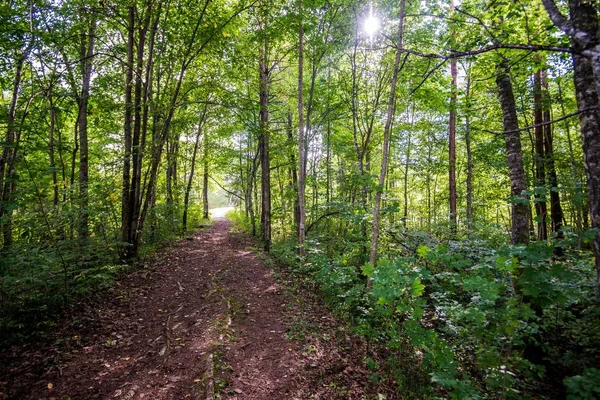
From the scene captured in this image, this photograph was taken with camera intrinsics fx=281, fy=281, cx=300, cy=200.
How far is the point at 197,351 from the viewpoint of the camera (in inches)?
174

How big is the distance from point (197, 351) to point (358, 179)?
465 centimetres

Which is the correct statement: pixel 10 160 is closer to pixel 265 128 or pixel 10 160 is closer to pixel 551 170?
pixel 265 128

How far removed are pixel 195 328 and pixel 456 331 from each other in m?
4.49

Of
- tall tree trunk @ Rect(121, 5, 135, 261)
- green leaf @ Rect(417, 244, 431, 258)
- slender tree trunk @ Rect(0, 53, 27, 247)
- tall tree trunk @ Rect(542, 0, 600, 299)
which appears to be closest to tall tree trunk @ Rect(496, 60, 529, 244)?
tall tree trunk @ Rect(542, 0, 600, 299)

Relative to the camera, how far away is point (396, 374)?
4098 millimetres

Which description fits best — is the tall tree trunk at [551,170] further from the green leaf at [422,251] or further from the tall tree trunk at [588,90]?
the green leaf at [422,251]

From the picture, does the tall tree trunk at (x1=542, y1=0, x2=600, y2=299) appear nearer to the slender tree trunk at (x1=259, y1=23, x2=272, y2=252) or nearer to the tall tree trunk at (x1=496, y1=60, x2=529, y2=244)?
the tall tree trunk at (x1=496, y1=60, x2=529, y2=244)

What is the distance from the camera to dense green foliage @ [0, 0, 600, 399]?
3814 mm

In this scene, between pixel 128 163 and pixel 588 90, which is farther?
pixel 128 163

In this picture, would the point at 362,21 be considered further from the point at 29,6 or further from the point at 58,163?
the point at 58,163

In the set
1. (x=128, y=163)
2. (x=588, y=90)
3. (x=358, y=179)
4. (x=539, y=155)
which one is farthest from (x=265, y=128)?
(x=539, y=155)

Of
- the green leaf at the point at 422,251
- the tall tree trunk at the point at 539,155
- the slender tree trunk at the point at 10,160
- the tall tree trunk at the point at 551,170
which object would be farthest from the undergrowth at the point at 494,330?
the slender tree trunk at the point at 10,160

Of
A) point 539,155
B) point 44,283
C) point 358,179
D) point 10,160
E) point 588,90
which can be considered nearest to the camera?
point 588,90

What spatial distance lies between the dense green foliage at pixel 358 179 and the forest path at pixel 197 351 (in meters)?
0.66
